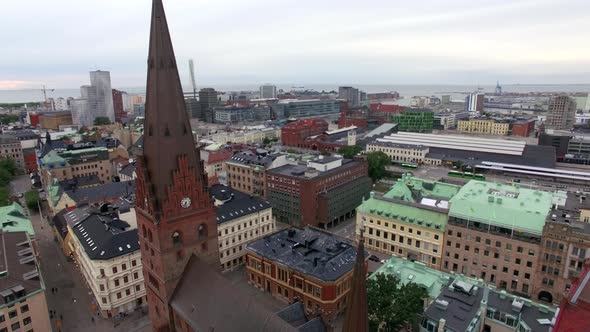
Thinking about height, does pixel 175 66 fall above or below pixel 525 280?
above

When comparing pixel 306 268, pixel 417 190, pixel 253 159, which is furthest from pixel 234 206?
pixel 417 190

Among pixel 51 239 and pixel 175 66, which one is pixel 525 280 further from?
pixel 51 239

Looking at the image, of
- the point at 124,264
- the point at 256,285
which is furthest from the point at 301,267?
the point at 124,264

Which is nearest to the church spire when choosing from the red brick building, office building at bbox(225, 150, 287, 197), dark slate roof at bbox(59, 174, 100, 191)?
office building at bbox(225, 150, 287, 197)

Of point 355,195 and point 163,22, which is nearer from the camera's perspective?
point 163,22

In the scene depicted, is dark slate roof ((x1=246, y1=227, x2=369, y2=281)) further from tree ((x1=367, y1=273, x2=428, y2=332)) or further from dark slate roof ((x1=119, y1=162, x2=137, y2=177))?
dark slate roof ((x1=119, y1=162, x2=137, y2=177))

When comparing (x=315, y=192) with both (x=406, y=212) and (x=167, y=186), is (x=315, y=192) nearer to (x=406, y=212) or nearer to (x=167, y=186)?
(x=406, y=212)

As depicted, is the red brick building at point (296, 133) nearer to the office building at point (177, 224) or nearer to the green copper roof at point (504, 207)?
the green copper roof at point (504, 207)
